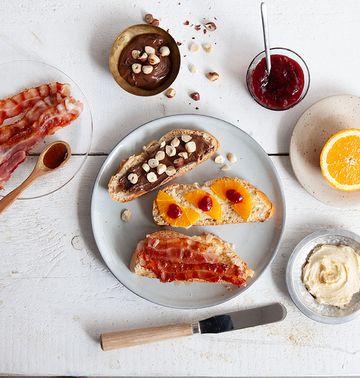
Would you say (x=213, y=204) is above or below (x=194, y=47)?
below

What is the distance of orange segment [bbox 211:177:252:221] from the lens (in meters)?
2.31

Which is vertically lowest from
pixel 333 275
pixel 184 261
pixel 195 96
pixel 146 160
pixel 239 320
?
pixel 239 320

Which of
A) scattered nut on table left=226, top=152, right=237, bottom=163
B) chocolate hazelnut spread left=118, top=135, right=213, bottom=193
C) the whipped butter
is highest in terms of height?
Result: chocolate hazelnut spread left=118, top=135, right=213, bottom=193

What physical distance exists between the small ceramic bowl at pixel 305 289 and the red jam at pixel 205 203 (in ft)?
1.42

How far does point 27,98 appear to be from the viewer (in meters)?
2.36

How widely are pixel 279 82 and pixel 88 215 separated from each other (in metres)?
1.04

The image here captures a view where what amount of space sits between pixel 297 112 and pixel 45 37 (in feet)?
3.93

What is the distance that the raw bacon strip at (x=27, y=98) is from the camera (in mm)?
2357

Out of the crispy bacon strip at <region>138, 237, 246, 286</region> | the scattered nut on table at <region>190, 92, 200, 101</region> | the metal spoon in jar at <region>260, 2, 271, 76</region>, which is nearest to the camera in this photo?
the metal spoon in jar at <region>260, 2, 271, 76</region>

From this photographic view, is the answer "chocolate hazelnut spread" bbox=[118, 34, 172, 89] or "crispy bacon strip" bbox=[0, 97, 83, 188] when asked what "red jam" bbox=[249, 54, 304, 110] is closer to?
"chocolate hazelnut spread" bbox=[118, 34, 172, 89]

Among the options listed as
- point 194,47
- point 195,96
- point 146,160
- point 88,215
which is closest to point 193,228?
point 146,160

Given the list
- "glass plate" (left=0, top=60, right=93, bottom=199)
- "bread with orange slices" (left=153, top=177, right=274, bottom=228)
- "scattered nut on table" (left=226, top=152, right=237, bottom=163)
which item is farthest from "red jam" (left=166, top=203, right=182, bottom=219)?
"glass plate" (left=0, top=60, right=93, bottom=199)

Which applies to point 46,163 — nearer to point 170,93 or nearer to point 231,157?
point 170,93

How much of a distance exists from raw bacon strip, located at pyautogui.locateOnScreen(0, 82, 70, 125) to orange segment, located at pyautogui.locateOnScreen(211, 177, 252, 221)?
78 centimetres
